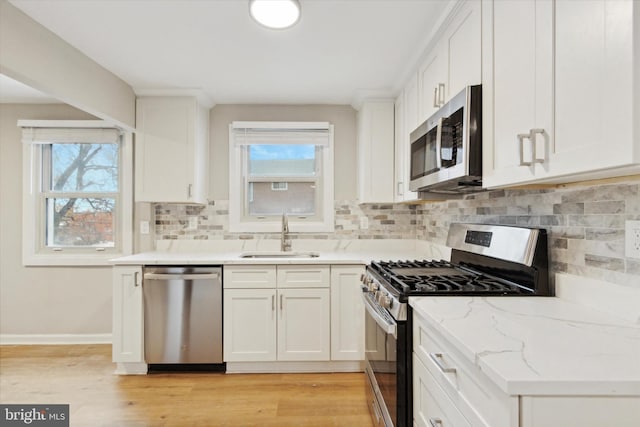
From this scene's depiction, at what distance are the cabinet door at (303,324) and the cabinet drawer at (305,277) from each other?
4 cm

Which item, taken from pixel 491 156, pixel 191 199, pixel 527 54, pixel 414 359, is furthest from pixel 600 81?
pixel 191 199

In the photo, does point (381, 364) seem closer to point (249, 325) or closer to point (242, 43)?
point (249, 325)

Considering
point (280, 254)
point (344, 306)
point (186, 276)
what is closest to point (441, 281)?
point (344, 306)

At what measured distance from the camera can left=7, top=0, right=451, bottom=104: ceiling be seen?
176cm

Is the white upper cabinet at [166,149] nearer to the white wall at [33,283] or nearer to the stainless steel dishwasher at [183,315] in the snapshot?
the stainless steel dishwasher at [183,315]

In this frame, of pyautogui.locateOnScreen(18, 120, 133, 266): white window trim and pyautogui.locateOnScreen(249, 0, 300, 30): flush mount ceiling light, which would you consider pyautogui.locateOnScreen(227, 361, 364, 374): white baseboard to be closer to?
pyautogui.locateOnScreen(18, 120, 133, 266): white window trim

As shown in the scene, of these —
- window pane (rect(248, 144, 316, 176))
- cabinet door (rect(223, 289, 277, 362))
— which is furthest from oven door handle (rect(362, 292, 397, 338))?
window pane (rect(248, 144, 316, 176))

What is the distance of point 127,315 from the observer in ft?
8.41

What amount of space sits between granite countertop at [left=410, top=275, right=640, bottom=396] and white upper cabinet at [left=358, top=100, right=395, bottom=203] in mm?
1606

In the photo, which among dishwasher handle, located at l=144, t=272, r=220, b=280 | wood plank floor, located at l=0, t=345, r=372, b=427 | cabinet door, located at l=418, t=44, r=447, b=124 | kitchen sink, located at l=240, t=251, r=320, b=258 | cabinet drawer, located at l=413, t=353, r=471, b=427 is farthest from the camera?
kitchen sink, located at l=240, t=251, r=320, b=258

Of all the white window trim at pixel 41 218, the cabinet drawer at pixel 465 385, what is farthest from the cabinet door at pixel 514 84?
the white window trim at pixel 41 218

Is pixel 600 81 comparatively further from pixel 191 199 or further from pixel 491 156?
pixel 191 199

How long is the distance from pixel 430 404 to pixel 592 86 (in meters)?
1.10

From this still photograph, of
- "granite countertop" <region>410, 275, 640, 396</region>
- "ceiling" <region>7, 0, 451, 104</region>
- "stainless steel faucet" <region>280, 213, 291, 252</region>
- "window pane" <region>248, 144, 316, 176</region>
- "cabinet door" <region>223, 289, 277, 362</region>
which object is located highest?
"ceiling" <region>7, 0, 451, 104</region>
